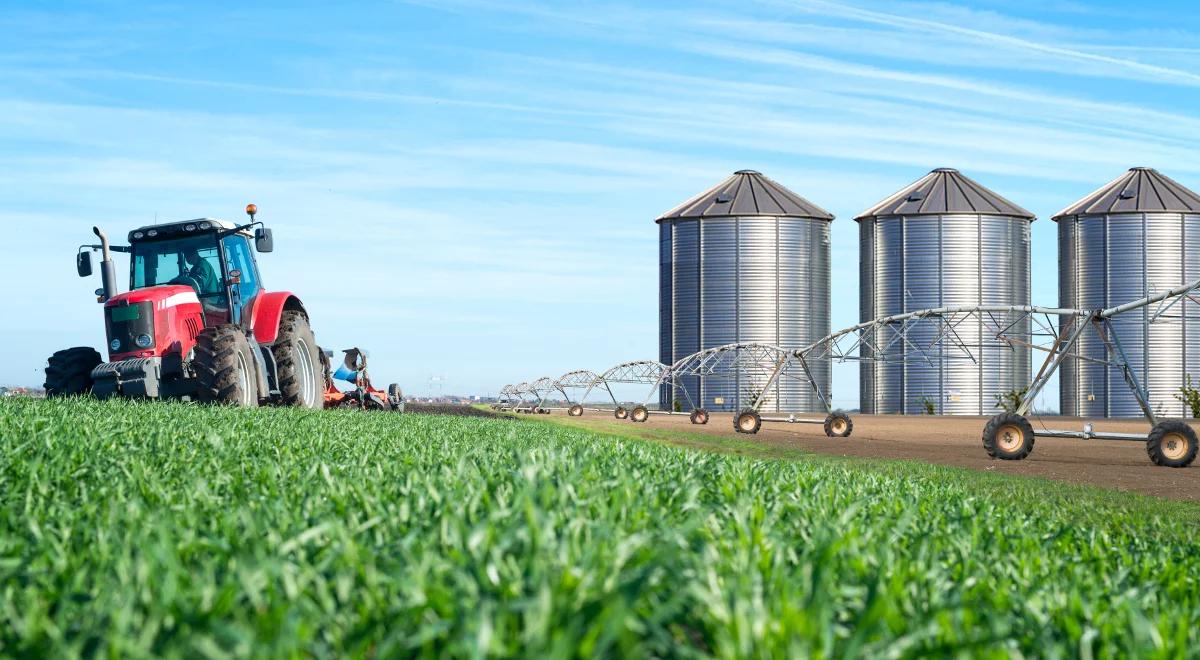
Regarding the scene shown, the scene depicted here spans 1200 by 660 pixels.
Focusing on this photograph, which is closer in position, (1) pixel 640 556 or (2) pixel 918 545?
(1) pixel 640 556

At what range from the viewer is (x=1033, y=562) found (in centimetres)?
483

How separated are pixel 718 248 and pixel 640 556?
67050 mm

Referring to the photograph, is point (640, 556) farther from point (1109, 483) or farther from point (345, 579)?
point (1109, 483)

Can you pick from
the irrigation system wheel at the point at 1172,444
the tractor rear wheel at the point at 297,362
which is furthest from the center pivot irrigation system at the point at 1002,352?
the tractor rear wheel at the point at 297,362

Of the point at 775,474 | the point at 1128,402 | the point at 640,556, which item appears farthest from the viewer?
the point at 1128,402

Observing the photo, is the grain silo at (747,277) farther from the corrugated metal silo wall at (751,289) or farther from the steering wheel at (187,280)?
the steering wheel at (187,280)

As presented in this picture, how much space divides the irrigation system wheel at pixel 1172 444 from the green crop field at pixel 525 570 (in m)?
16.5

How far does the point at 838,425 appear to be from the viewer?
35156mm

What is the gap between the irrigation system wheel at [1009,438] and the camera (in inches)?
900

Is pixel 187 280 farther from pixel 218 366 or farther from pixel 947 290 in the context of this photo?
pixel 947 290

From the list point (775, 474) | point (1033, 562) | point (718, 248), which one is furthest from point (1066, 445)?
point (718, 248)

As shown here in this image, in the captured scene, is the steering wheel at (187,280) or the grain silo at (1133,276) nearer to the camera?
the steering wheel at (187,280)

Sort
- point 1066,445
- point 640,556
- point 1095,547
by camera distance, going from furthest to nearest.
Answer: point 1066,445
point 1095,547
point 640,556

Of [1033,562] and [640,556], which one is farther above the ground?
[640,556]
